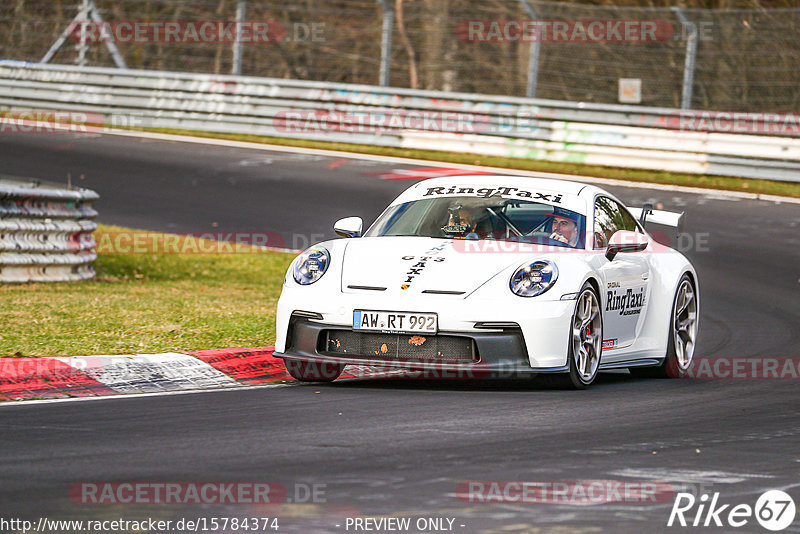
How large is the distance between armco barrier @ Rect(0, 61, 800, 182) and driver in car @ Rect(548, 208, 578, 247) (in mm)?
12256

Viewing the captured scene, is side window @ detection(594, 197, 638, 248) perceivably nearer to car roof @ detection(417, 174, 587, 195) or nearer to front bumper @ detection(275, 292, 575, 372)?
car roof @ detection(417, 174, 587, 195)

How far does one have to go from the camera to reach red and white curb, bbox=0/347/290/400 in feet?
24.6

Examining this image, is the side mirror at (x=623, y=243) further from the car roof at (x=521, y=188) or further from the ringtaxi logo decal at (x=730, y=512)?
the ringtaxi logo decal at (x=730, y=512)

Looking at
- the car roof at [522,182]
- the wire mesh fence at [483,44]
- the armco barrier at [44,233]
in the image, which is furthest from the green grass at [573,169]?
the car roof at [522,182]

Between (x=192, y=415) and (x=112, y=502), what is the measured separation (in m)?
1.97

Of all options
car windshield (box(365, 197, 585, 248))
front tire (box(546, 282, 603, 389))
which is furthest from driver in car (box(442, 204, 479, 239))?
front tire (box(546, 282, 603, 389))

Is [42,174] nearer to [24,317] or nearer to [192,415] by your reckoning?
[24,317]

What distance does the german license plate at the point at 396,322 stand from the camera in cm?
766

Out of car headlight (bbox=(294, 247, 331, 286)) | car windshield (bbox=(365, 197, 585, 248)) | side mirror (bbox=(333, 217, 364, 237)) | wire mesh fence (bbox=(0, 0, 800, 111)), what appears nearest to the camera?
car headlight (bbox=(294, 247, 331, 286))

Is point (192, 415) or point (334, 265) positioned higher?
point (334, 265)

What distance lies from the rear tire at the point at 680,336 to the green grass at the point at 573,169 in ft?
34.4

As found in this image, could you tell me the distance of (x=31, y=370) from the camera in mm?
7668

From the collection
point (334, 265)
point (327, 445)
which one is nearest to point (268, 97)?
point (334, 265)

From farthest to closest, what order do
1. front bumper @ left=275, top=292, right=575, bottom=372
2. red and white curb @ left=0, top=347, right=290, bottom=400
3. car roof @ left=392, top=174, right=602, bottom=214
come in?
car roof @ left=392, top=174, right=602, bottom=214 → front bumper @ left=275, top=292, right=575, bottom=372 → red and white curb @ left=0, top=347, right=290, bottom=400
